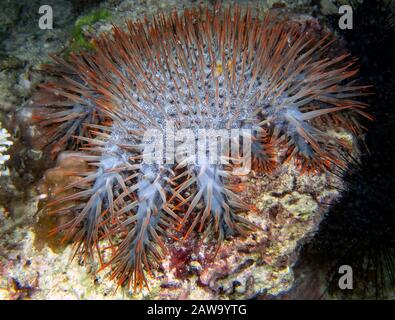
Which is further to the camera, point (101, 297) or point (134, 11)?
point (134, 11)

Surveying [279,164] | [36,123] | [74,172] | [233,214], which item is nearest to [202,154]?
[233,214]

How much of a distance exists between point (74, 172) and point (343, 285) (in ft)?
9.47

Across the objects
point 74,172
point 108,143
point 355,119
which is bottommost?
point 74,172

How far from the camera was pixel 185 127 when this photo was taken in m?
3.20

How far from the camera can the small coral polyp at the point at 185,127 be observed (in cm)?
314

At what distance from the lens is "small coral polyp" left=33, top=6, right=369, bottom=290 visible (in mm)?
3141

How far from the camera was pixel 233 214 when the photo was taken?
10.5ft

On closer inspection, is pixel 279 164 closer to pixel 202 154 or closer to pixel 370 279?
pixel 202 154

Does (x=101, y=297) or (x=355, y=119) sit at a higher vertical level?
(x=355, y=119)

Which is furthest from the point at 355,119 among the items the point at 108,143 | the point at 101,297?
the point at 101,297

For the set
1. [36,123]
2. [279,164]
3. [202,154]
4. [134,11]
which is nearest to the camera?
[202,154]

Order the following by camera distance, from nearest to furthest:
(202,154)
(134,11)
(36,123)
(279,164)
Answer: (202,154) < (279,164) < (36,123) < (134,11)

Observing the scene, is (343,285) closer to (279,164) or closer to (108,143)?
(279,164)

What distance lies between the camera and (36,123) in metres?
3.72
